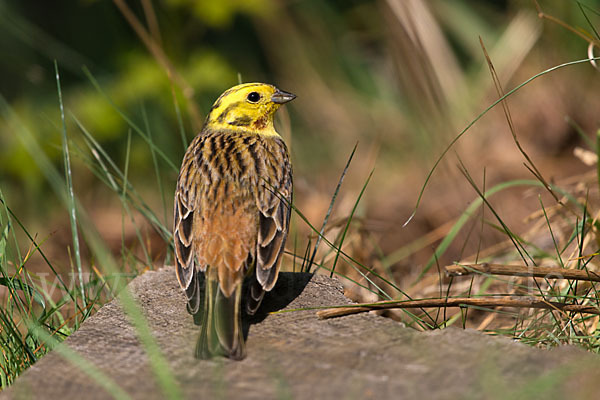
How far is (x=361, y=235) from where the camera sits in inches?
191

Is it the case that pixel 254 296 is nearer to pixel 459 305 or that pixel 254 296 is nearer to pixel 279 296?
pixel 279 296

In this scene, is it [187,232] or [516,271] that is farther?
[187,232]

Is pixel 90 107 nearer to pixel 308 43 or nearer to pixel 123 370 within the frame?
pixel 308 43

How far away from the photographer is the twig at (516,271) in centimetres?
282

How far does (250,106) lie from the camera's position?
431 centimetres

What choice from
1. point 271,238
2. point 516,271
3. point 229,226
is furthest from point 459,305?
point 229,226

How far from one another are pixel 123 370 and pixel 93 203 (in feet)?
21.2

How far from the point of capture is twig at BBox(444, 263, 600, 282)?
9.25ft

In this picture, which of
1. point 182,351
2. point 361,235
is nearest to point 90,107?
point 361,235

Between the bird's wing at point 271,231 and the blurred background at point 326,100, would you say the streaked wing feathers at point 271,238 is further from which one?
the blurred background at point 326,100

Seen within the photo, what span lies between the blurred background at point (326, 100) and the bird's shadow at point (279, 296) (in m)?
2.06

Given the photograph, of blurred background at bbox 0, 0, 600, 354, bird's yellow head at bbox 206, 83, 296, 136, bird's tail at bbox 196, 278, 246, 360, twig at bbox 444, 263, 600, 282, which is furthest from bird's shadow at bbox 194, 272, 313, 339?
blurred background at bbox 0, 0, 600, 354

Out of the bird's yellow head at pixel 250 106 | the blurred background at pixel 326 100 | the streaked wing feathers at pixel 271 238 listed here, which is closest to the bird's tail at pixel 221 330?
the streaked wing feathers at pixel 271 238

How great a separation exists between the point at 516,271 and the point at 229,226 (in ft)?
3.89
